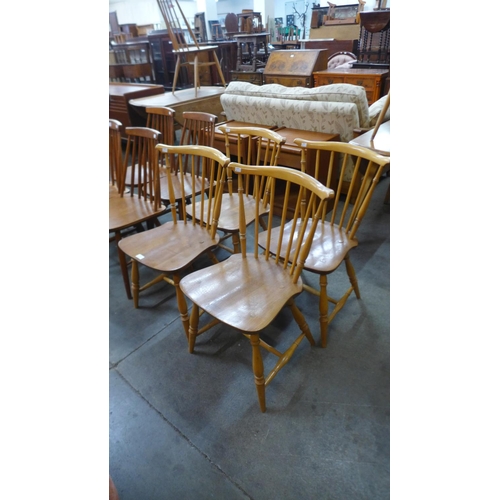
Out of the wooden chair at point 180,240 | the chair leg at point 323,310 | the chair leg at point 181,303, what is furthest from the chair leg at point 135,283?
the chair leg at point 323,310

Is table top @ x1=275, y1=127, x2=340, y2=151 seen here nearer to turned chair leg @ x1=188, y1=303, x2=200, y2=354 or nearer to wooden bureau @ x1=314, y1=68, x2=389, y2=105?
turned chair leg @ x1=188, y1=303, x2=200, y2=354

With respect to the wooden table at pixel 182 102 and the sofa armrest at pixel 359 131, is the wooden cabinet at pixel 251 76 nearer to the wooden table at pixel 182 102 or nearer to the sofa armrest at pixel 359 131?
the wooden table at pixel 182 102

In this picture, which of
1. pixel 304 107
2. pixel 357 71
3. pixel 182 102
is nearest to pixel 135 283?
pixel 304 107

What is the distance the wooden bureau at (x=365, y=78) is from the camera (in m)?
4.24

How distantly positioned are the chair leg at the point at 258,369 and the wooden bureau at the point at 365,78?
4.00 m

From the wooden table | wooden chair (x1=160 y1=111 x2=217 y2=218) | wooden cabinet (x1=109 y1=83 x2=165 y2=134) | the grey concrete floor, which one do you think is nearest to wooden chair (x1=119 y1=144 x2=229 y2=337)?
the grey concrete floor

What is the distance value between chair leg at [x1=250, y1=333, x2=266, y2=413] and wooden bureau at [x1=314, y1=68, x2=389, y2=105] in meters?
4.00

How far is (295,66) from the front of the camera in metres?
4.63

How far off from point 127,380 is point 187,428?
0.41m

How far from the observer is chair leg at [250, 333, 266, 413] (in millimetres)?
1270

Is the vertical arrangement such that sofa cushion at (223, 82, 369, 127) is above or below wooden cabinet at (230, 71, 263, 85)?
below

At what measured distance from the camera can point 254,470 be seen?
1.24m
